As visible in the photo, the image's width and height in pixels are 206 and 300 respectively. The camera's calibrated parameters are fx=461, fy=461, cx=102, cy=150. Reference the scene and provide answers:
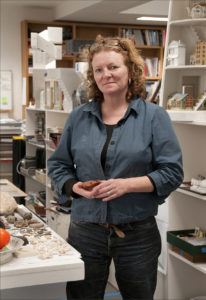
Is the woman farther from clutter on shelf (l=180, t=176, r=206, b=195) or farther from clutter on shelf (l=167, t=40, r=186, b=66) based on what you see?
clutter on shelf (l=167, t=40, r=186, b=66)

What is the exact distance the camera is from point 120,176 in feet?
5.73

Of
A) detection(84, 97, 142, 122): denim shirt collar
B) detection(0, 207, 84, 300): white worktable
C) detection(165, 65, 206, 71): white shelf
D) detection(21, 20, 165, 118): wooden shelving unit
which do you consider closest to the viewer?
detection(0, 207, 84, 300): white worktable

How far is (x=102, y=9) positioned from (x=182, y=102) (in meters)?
3.78

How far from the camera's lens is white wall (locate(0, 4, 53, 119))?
23.4ft

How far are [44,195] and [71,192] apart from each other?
10.3 feet

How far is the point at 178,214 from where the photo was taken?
9.71ft

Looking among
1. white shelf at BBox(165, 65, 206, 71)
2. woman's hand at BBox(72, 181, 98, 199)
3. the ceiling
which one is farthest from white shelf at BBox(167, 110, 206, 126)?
the ceiling

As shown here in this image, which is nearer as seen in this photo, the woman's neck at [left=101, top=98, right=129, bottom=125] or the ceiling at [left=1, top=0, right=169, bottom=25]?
the woman's neck at [left=101, top=98, right=129, bottom=125]

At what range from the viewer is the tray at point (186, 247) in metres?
2.67

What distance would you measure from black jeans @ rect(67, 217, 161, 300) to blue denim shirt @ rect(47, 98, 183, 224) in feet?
0.16

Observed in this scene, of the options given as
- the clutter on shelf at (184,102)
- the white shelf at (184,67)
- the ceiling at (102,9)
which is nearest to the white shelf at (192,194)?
the clutter on shelf at (184,102)

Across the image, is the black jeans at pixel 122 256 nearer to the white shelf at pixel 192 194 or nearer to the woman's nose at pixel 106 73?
the woman's nose at pixel 106 73

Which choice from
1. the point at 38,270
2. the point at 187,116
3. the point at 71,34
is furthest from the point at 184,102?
the point at 71,34

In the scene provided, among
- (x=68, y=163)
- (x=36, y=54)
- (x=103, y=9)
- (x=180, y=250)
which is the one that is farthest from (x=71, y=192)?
(x=103, y=9)
